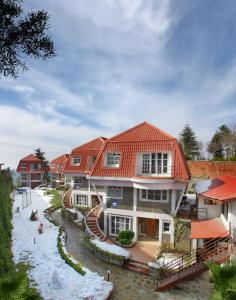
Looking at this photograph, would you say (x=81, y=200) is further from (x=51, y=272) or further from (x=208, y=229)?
(x=208, y=229)

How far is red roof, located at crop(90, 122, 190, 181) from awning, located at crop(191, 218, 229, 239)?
12.2 feet

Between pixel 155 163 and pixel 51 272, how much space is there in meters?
12.2

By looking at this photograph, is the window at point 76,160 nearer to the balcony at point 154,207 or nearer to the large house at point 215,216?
the balcony at point 154,207

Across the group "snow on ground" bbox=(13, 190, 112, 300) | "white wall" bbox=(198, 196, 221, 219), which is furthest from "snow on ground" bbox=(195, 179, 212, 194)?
"snow on ground" bbox=(13, 190, 112, 300)

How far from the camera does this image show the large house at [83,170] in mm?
32531

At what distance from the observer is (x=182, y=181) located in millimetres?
20156

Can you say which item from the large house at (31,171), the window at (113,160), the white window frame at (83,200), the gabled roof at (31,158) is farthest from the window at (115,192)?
the gabled roof at (31,158)

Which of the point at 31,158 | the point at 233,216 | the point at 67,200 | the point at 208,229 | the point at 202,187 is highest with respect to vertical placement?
the point at 31,158

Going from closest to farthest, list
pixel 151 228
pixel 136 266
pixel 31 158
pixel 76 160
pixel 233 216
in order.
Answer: pixel 233 216 → pixel 136 266 → pixel 151 228 → pixel 76 160 → pixel 31 158

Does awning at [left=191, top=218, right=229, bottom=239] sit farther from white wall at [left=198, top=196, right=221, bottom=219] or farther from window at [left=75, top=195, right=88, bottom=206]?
window at [left=75, top=195, right=88, bottom=206]

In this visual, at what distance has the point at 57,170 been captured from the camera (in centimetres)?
6009

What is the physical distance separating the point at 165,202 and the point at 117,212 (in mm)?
4808

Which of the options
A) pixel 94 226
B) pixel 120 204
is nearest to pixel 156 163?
pixel 120 204

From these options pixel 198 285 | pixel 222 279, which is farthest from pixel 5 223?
pixel 222 279
